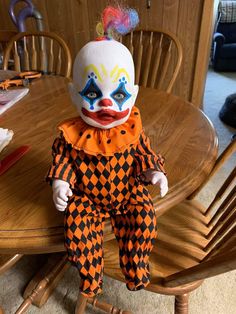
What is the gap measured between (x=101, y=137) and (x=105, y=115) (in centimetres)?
5

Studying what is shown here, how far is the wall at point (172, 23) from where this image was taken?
70.1 inches

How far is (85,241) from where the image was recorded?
0.55 meters

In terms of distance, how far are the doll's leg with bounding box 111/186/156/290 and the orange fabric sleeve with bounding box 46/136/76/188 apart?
0.44 feet

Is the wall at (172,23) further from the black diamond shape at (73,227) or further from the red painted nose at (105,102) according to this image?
the black diamond shape at (73,227)

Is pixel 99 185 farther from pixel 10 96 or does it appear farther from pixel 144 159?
pixel 10 96

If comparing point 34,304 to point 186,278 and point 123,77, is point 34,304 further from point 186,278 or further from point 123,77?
point 123,77

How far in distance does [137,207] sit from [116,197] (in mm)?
48

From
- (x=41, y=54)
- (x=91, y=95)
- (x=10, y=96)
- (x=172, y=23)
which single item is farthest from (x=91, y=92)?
(x=172, y=23)

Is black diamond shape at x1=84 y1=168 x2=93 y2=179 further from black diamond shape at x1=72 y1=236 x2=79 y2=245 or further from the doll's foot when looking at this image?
the doll's foot

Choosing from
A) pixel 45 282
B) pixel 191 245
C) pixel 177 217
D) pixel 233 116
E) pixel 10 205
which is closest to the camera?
pixel 10 205

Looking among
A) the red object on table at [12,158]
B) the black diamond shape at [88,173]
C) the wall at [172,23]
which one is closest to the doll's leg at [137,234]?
the black diamond shape at [88,173]

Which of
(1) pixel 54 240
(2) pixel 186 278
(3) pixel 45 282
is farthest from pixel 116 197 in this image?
(3) pixel 45 282

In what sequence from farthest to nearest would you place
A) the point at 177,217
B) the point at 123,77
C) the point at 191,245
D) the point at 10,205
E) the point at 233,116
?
the point at 233,116
the point at 177,217
the point at 191,245
the point at 10,205
the point at 123,77

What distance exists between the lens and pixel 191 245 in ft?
2.59
